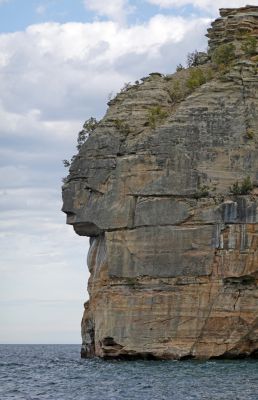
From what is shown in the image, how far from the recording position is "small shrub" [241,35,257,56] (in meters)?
65.7

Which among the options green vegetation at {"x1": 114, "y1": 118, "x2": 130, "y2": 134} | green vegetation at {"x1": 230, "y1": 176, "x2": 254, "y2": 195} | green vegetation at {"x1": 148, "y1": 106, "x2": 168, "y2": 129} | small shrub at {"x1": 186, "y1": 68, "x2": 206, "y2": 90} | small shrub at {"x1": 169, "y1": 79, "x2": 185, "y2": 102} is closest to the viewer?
green vegetation at {"x1": 230, "y1": 176, "x2": 254, "y2": 195}

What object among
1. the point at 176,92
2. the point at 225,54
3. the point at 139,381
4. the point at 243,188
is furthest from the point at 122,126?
the point at 139,381

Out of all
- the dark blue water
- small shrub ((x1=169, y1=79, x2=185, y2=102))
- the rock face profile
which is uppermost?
small shrub ((x1=169, y1=79, x2=185, y2=102))

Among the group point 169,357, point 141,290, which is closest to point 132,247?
point 141,290

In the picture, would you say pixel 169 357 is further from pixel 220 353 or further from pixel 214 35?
pixel 214 35

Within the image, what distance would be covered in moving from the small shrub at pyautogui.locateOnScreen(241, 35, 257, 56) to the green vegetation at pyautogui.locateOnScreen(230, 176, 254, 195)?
34.1ft

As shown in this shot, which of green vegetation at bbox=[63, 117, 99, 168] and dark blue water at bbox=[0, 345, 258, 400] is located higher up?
green vegetation at bbox=[63, 117, 99, 168]

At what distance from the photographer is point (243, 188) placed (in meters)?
58.8

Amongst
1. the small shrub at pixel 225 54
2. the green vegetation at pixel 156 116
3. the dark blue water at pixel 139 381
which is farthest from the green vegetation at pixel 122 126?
the dark blue water at pixel 139 381

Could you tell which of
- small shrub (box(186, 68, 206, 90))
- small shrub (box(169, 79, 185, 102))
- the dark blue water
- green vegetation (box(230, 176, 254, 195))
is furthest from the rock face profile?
the dark blue water

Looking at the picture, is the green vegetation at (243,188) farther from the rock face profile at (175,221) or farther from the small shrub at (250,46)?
the small shrub at (250,46)

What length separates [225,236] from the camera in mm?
57750

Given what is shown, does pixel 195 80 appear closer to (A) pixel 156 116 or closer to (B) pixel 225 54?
(B) pixel 225 54

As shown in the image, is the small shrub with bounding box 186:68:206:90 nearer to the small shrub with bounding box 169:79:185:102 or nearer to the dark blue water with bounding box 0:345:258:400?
the small shrub with bounding box 169:79:185:102
